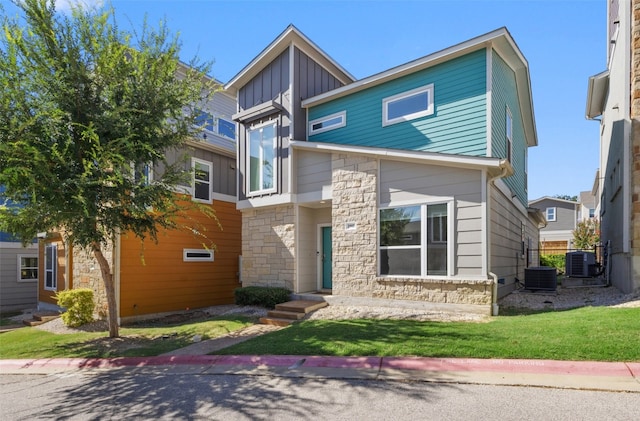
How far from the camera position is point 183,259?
12812mm

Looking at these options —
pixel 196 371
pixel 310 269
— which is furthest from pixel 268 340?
pixel 310 269

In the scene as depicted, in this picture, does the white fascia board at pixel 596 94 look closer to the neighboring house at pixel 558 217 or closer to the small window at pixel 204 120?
the small window at pixel 204 120

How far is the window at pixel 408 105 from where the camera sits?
10094mm

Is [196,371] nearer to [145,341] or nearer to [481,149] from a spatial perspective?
[145,341]

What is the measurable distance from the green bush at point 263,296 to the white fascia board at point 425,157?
444 cm

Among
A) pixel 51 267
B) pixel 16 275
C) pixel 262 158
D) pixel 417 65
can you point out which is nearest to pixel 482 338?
pixel 417 65

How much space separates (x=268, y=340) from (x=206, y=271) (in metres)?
7.21

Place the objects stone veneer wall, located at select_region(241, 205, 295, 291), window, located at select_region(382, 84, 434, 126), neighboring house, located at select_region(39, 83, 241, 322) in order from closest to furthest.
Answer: window, located at select_region(382, 84, 434, 126) < neighboring house, located at select_region(39, 83, 241, 322) < stone veneer wall, located at select_region(241, 205, 295, 291)

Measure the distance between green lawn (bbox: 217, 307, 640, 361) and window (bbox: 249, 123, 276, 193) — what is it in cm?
562

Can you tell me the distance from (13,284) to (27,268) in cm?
89

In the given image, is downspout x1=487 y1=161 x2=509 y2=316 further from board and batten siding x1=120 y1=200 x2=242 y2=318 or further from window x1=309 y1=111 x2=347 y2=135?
board and batten siding x1=120 y1=200 x2=242 y2=318

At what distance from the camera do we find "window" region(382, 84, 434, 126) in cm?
1009

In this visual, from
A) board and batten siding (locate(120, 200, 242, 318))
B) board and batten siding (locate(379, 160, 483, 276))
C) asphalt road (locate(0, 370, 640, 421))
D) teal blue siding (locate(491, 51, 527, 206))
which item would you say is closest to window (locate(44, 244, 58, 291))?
board and batten siding (locate(120, 200, 242, 318))

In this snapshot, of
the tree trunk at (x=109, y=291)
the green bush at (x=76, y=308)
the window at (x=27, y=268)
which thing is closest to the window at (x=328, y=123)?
the tree trunk at (x=109, y=291)
